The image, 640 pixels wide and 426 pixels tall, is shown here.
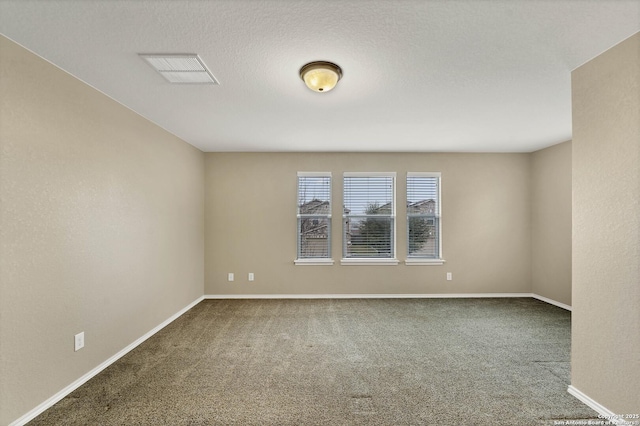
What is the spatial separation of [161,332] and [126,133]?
7.69 feet

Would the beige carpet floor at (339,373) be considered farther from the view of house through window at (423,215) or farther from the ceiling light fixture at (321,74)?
the ceiling light fixture at (321,74)

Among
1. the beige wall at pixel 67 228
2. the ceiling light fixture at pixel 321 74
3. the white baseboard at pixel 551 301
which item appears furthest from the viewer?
the white baseboard at pixel 551 301

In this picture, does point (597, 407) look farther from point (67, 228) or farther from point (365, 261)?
point (67, 228)

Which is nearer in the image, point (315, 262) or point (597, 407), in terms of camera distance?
point (597, 407)

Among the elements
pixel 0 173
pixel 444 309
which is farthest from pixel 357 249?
pixel 0 173

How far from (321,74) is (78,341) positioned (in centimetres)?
292

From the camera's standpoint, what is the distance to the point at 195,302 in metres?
4.75

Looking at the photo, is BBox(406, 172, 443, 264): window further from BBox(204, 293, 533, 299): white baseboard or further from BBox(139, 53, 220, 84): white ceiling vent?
BBox(139, 53, 220, 84): white ceiling vent

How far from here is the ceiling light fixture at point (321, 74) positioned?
7.17ft

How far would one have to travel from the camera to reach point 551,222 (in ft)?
15.7

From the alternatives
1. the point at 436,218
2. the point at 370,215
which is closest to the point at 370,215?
the point at 370,215

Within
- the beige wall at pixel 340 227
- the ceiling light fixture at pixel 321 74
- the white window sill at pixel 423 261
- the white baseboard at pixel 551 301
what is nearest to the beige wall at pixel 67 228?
the beige wall at pixel 340 227

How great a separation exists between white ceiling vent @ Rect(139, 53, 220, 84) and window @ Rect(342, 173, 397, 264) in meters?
3.18

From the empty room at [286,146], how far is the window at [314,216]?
0.82m
